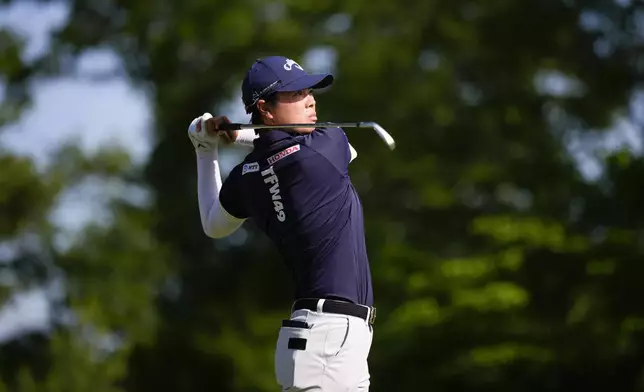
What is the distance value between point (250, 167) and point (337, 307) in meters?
0.76

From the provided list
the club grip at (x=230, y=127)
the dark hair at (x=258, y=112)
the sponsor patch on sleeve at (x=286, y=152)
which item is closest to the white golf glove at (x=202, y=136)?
the club grip at (x=230, y=127)

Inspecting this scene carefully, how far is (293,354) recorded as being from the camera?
5883 millimetres

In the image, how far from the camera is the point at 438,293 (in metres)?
23.8

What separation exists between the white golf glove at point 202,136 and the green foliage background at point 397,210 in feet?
45.6

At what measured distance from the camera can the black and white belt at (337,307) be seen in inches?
233

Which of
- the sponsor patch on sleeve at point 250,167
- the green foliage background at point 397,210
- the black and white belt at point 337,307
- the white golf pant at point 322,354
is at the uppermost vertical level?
the green foliage background at point 397,210

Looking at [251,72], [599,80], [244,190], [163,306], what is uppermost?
[599,80]

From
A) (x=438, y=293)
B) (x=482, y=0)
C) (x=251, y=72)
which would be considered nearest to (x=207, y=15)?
(x=482, y=0)

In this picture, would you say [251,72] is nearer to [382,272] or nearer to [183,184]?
[382,272]

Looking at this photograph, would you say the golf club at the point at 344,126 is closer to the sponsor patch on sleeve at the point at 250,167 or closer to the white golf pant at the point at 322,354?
the sponsor patch on sleeve at the point at 250,167

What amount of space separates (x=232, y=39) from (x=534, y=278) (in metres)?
13.0

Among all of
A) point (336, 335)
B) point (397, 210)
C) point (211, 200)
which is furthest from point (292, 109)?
point (397, 210)

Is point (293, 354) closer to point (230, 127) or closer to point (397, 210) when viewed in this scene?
point (230, 127)

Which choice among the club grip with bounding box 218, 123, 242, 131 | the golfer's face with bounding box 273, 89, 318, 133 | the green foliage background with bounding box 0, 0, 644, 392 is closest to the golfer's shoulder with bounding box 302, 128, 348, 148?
the golfer's face with bounding box 273, 89, 318, 133
